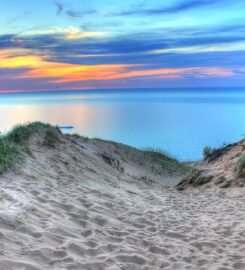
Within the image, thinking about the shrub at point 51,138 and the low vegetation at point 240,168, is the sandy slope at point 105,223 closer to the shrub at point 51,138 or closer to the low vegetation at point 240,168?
the low vegetation at point 240,168

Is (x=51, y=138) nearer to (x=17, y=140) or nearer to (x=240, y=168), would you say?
(x=17, y=140)

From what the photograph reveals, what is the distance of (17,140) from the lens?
1331 centimetres

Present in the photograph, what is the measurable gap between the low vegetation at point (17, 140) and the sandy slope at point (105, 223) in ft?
1.13

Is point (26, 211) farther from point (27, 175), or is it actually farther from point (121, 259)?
point (27, 175)

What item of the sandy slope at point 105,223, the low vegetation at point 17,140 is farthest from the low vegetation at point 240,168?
the low vegetation at point 17,140

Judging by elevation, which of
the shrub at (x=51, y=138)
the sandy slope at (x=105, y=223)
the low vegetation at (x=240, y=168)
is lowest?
the sandy slope at (x=105, y=223)

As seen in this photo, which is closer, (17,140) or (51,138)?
(17,140)

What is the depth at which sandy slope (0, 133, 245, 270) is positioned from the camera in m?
5.54

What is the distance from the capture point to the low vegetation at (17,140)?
10164 millimetres

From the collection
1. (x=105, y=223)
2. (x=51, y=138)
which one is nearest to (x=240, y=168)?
(x=51, y=138)

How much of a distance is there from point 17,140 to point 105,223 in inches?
260

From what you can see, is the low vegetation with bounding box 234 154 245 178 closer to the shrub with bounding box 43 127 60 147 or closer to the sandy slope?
the sandy slope

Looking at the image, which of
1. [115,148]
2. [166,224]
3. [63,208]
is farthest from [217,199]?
[115,148]

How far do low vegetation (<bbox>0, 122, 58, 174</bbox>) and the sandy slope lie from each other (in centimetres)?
34
